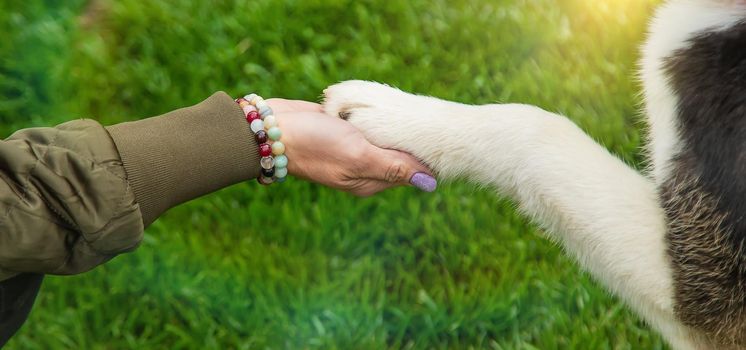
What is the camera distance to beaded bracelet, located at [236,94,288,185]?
2.63 meters

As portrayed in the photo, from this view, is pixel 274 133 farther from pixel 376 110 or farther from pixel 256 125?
pixel 376 110

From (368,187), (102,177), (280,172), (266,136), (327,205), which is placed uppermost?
(102,177)

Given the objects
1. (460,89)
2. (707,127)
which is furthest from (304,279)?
(707,127)

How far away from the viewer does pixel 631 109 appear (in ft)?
13.4

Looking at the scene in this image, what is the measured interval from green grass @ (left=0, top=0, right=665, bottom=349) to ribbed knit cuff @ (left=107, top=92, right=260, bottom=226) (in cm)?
95

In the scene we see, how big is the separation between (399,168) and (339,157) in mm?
203

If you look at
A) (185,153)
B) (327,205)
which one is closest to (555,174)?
(185,153)

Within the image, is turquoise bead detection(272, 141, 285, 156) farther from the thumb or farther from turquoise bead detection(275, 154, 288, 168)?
the thumb

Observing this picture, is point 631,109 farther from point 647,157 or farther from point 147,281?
point 147,281

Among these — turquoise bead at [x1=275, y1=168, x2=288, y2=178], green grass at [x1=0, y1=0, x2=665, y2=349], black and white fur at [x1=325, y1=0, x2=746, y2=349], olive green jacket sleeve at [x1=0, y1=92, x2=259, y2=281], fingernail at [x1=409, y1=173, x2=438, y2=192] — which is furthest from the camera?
green grass at [x1=0, y1=0, x2=665, y2=349]

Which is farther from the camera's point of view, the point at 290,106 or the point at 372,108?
the point at 290,106

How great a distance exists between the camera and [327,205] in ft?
11.9

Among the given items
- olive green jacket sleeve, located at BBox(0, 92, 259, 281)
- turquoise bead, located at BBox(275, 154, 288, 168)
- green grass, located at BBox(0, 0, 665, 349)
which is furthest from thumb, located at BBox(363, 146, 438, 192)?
green grass, located at BBox(0, 0, 665, 349)

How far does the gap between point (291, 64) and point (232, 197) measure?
0.68 meters
